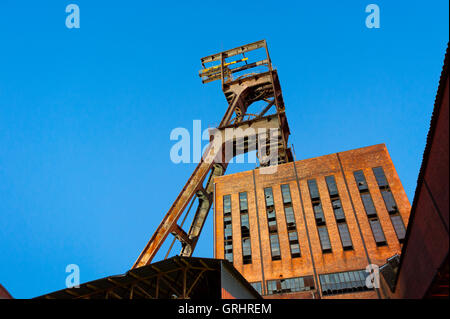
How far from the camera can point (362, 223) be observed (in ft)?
92.8

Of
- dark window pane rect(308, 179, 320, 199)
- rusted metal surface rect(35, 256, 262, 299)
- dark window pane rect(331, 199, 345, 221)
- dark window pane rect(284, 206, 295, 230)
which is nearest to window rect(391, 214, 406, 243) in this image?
dark window pane rect(331, 199, 345, 221)

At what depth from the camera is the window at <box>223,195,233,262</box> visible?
3094 cm

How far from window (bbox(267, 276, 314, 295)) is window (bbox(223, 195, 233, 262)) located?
4392 millimetres

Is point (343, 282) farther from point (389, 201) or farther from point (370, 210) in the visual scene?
point (389, 201)

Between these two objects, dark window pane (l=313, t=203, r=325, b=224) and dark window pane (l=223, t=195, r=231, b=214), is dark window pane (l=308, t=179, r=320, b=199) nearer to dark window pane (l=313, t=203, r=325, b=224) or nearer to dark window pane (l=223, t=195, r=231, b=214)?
dark window pane (l=313, t=203, r=325, b=224)

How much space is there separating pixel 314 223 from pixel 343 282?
5.42 meters

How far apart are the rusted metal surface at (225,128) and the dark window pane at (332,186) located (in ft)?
20.3

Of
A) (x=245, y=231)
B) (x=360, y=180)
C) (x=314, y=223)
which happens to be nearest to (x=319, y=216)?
(x=314, y=223)

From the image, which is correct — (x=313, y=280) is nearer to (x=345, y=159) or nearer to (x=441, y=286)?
(x=345, y=159)

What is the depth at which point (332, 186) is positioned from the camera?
3134cm

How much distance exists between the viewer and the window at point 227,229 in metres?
30.9

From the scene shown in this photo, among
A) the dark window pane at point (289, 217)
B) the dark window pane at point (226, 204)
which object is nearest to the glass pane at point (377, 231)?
the dark window pane at point (289, 217)
